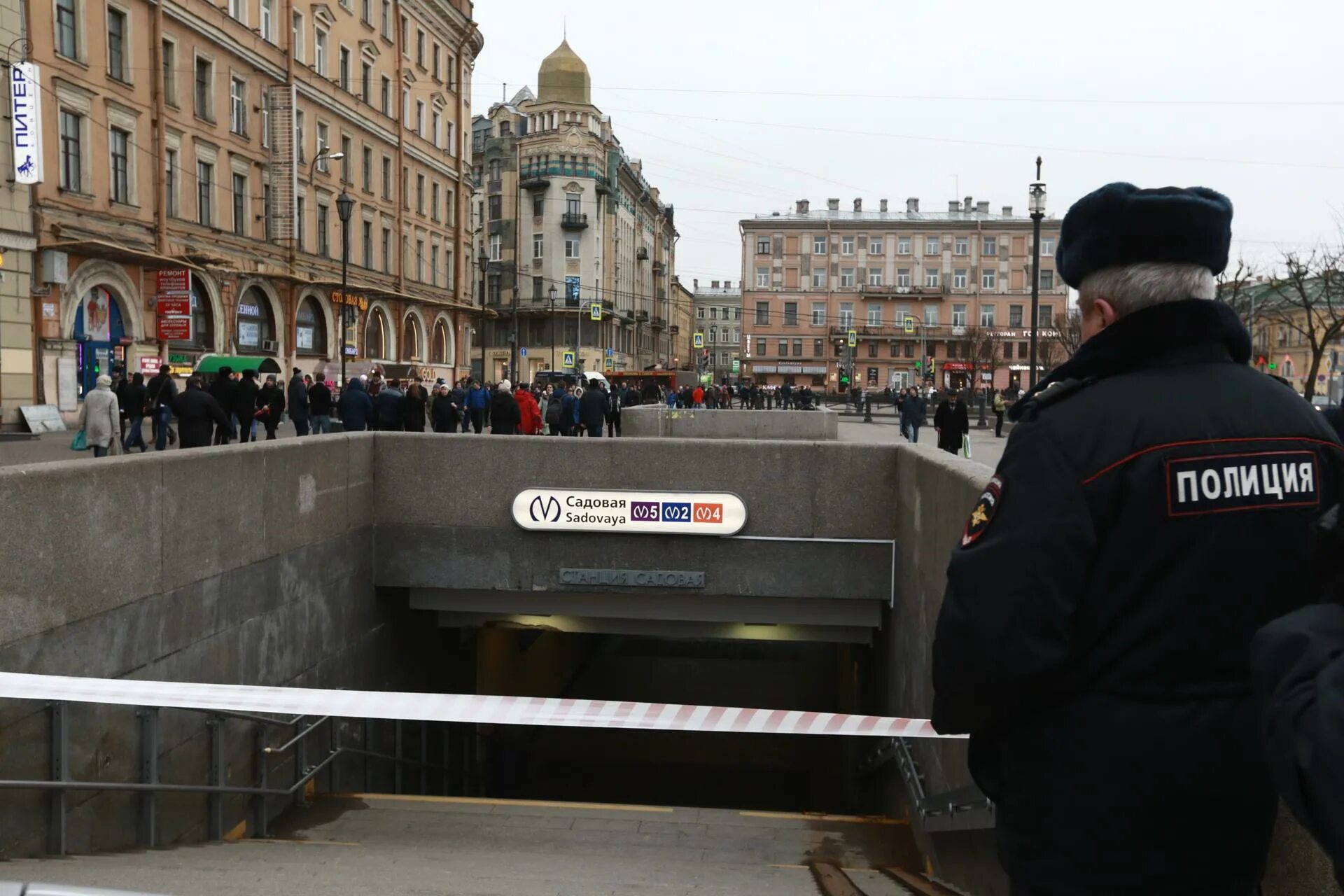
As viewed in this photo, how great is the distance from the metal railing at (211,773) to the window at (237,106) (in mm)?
27882

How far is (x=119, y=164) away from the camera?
92.2 ft

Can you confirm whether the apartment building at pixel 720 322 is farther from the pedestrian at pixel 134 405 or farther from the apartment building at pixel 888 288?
the pedestrian at pixel 134 405

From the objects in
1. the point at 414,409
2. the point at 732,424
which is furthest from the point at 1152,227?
the point at 732,424

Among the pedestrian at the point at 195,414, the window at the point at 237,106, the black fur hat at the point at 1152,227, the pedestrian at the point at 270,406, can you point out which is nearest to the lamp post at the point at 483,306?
the window at the point at 237,106

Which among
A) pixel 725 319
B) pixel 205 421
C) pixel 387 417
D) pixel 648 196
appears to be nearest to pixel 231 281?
pixel 387 417

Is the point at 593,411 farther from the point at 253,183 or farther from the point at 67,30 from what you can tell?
the point at 253,183

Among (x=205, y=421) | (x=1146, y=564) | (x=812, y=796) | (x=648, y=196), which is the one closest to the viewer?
(x=1146, y=564)

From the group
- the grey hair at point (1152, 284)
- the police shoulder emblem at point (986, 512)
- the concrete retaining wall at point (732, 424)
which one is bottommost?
the concrete retaining wall at point (732, 424)

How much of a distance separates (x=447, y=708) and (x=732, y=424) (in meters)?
19.7

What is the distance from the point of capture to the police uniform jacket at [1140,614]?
6.40 ft

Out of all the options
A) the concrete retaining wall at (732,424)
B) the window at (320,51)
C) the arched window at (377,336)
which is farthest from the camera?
the arched window at (377,336)

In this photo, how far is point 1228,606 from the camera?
1982 mm

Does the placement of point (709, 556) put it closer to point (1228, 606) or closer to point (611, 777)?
point (611, 777)

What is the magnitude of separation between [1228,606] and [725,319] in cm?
15789
